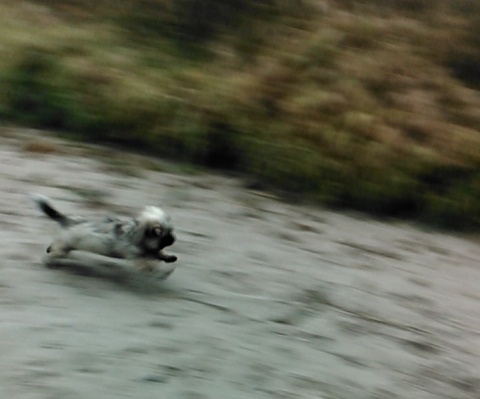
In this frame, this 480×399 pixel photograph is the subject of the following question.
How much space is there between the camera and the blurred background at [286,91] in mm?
6402

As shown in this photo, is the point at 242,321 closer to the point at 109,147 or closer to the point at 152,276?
the point at 152,276

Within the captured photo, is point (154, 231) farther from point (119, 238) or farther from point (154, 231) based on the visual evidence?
point (119, 238)

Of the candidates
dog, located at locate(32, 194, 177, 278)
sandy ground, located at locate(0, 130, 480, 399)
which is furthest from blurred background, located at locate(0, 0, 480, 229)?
dog, located at locate(32, 194, 177, 278)

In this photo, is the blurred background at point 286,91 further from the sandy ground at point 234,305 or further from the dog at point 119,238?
the dog at point 119,238

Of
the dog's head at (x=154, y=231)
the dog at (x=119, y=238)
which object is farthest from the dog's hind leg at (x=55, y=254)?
the dog's head at (x=154, y=231)

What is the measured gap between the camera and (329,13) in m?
7.55

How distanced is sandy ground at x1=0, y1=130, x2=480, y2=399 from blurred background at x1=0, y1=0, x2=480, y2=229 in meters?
0.52

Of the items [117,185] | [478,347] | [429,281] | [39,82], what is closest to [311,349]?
[478,347]

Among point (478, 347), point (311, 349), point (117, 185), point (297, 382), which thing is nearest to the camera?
point (297, 382)

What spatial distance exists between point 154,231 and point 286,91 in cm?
329

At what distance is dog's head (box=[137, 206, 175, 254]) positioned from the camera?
396 centimetres

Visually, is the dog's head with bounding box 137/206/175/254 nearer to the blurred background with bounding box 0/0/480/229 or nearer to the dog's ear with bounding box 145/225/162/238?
the dog's ear with bounding box 145/225/162/238

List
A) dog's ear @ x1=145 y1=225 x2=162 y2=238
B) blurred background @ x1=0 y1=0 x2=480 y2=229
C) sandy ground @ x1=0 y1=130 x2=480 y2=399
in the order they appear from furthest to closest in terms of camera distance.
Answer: blurred background @ x1=0 y1=0 x2=480 y2=229 < dog's ear @ x1=145 y1=225 x2=162 y2=238 < sandy ground @ x1=0 y1=130 x2=480 y2=399

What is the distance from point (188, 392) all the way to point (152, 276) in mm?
1147
